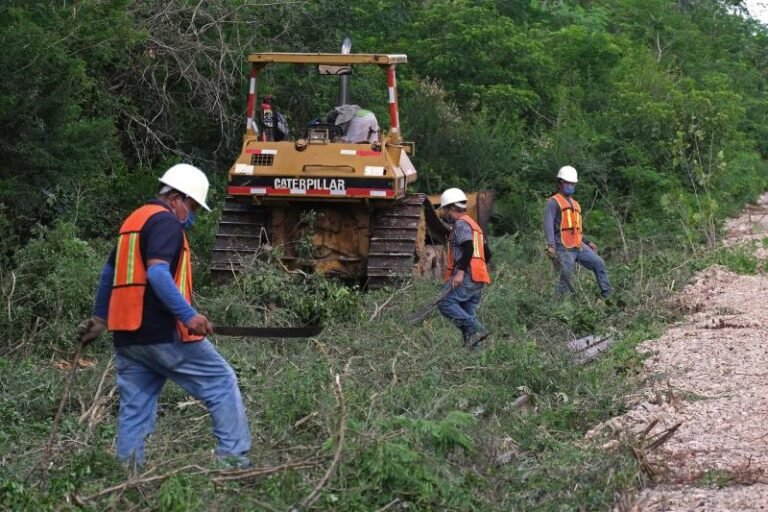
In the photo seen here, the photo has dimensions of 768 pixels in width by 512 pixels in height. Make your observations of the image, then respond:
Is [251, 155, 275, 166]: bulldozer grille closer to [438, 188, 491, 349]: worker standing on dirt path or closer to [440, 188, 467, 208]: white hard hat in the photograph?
[440, 188, 467, 208]: white hard hat

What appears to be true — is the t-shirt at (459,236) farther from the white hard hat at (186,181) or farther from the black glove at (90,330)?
the black glove at (90,330)

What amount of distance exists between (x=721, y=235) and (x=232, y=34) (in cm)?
786

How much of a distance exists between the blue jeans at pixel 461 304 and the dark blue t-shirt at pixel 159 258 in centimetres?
496

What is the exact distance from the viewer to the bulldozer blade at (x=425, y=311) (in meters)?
11.5

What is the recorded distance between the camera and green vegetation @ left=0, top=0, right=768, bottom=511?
22.3 ft

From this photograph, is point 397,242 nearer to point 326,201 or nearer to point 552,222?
point 326,201

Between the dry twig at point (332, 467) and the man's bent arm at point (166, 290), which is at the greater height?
A: the man's bent arm at point (166, 290)

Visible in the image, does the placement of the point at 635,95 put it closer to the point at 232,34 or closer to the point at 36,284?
the point at 232,34

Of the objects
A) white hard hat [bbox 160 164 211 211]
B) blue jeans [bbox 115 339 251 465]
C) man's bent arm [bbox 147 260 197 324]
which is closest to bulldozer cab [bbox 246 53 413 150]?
white hard hat [bbox 160 164 211 211]

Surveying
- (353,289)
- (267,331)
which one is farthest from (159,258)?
(353,289)

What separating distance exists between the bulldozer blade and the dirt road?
1.72 m

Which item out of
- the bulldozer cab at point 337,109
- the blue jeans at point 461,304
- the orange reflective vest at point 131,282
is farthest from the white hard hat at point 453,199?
the orange reflective vest at point 131,282

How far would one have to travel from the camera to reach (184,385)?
701 centimetres

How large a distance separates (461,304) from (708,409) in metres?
3.19
